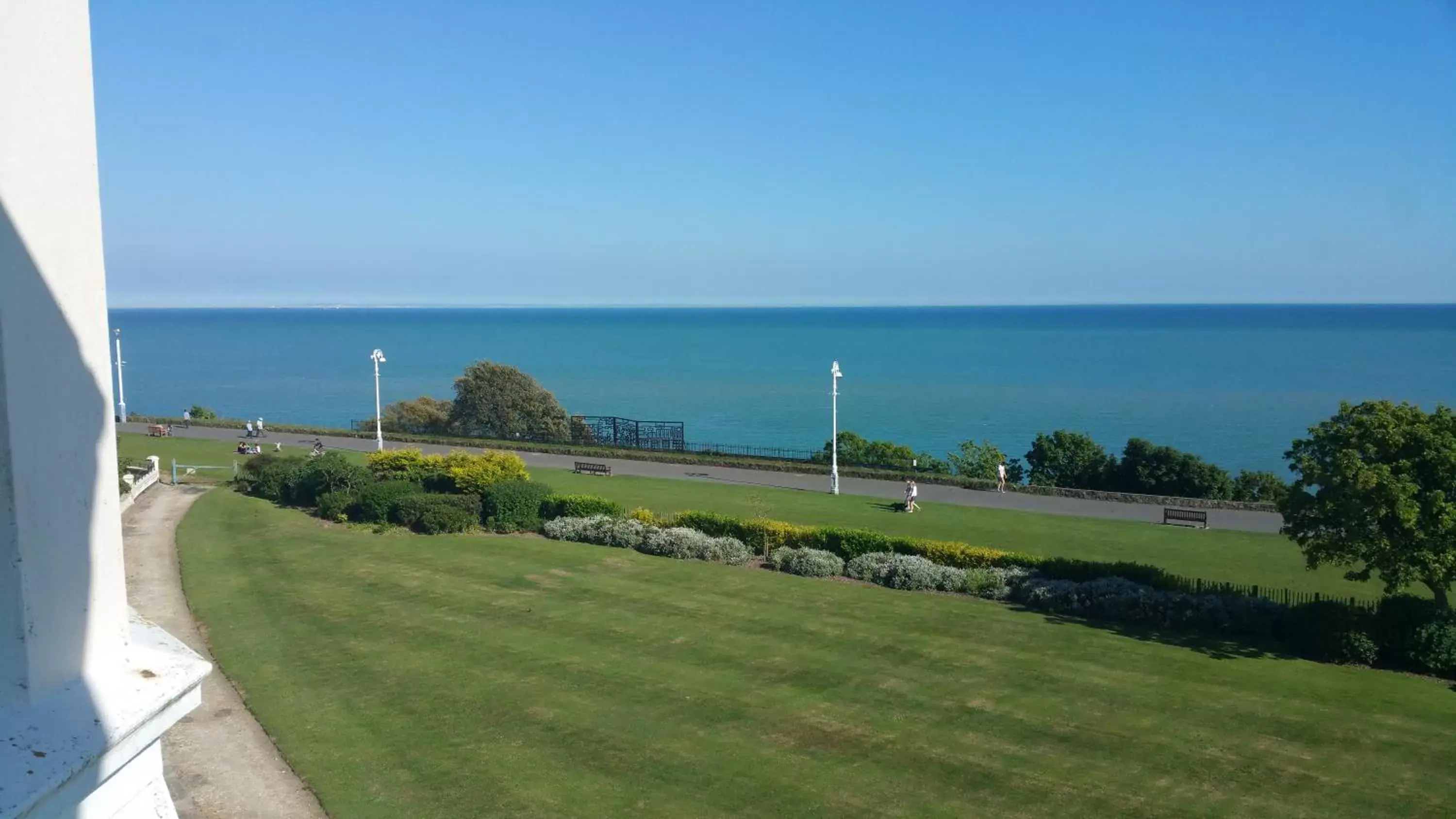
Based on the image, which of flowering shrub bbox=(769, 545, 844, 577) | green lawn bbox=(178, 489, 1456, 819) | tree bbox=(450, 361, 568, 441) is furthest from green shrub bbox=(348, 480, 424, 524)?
tree bbox=(450, 361, 568, 441)

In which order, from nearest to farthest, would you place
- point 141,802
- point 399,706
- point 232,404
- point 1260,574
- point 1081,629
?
point 141,802
point 399,706
point 1081,629
point 1260,574
point 232,404

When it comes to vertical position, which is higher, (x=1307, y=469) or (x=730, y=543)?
(x=1307, y=469)

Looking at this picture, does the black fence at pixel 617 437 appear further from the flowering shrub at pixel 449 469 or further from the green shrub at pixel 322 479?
the green shrub at pixel 322 479

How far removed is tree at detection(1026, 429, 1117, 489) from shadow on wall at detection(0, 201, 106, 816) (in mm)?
36929

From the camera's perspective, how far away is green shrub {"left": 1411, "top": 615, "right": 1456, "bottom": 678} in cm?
1777

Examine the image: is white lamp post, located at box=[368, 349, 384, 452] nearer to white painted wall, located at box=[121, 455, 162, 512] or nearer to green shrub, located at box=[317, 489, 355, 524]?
green shrub, located at box=[317, 489, 355, 524]

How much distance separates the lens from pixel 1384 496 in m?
17.9

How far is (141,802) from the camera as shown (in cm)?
264

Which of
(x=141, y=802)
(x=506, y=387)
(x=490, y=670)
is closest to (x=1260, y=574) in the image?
(x=490, y=670)

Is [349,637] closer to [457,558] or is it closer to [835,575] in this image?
[457,558]

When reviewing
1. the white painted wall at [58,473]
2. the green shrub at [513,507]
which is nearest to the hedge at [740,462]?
the green shrub at [513,507]

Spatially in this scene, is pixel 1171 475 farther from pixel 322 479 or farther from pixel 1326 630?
pixel 322 479

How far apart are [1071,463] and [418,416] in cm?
3660

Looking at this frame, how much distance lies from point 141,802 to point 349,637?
18414 millimetres
